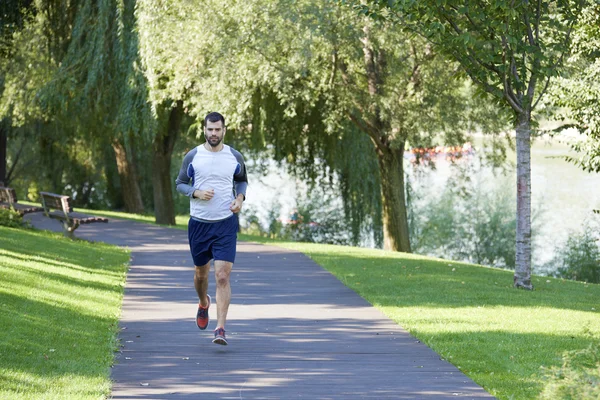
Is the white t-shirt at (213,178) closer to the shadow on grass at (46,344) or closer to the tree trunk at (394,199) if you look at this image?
the shadow on grass at (46,344)

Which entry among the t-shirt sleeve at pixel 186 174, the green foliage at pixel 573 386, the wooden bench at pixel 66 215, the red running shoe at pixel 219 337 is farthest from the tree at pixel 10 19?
the green foliage at pixel 573 386

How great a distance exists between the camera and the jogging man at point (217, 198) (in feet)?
27.4

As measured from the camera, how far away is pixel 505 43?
13508 millimetres

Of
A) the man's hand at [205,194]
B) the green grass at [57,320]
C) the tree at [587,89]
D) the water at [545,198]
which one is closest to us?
A: the green grass at [57,320]

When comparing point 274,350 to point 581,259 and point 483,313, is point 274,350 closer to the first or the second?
point 483,313

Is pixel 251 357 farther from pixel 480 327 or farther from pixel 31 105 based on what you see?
pixel 31 105

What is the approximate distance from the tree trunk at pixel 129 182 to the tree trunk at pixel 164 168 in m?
5.45

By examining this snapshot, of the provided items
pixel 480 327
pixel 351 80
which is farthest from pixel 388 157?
pixel 480 327

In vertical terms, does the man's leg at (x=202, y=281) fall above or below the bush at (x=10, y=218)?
below

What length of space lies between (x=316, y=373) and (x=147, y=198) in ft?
97.9

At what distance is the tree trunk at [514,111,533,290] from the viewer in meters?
13.8

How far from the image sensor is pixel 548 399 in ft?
18.2

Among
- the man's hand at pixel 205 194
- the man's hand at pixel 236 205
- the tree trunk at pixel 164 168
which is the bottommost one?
the man's hand at pixel 236 205

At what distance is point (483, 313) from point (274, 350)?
338 centimetres
